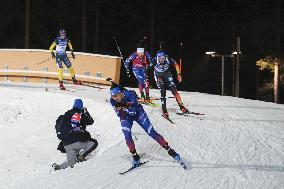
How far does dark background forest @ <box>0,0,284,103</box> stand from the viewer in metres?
37.2

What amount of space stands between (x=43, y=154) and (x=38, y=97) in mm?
4843

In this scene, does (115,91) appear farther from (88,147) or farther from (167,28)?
(167,28)

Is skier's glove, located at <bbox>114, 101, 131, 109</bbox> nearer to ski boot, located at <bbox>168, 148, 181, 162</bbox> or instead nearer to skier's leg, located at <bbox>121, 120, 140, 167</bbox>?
skier's leg, located at <bbox>121, 120, 140, 167</bbox>

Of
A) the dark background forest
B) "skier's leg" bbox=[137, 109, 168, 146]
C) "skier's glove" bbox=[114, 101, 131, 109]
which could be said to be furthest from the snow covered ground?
the dark background forest

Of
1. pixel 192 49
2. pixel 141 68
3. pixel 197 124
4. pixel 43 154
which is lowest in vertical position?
pixel 43 154

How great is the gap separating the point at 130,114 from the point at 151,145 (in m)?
1.77

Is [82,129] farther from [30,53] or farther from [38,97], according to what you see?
[30,53]

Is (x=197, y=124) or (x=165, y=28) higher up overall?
(x=165, y=28)

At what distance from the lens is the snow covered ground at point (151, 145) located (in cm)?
1012

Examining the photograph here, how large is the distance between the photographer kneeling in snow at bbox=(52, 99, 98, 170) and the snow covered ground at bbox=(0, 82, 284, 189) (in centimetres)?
29

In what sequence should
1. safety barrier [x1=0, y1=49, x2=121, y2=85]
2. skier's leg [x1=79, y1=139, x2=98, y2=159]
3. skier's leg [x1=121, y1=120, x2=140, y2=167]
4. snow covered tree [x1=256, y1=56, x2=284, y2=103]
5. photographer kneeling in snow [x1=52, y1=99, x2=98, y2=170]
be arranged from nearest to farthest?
skier's leg [x1=121, y1=120, x2=140, y2=167]
photographer kneeling in snow [x1=52, y1=99, x2=98, y2=170]
skier's leg [x1=79, y1=139, x2=98, y2=159]
safety barrier [x1=0, y1=49, x2=121, y2=85]
snow covered tree [x1=256, y1=56, x2=284, y2=103]

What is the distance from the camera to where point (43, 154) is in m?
14.9

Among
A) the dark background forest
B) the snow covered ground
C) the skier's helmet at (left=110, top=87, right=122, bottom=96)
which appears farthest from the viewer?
the dark background forest

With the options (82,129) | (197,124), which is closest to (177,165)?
(82,129)
